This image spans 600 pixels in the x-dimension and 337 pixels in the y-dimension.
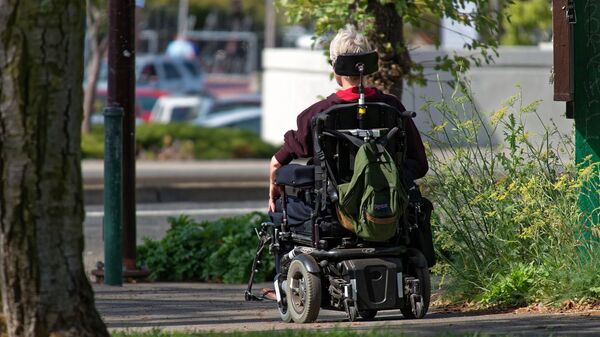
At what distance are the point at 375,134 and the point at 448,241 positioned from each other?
1.28 meters

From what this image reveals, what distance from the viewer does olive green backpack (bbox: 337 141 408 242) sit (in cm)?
625

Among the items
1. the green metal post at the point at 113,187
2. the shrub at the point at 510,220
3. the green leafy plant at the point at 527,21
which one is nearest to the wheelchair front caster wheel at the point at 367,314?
the shrub at the point at 510,220

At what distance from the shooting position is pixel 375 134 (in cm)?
644

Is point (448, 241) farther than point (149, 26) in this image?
No

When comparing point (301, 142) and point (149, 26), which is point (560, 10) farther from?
point (149, 26)

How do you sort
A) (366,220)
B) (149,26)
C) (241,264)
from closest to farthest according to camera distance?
(366,220) < (241,264) < (149,26)

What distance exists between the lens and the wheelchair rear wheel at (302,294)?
6488 millimetres

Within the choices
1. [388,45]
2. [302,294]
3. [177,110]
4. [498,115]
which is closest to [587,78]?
[498,115]

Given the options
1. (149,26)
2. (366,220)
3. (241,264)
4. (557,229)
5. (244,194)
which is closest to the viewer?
(366,220)

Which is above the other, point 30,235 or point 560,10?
point 560,10

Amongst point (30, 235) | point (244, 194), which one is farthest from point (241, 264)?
point (244, 194)

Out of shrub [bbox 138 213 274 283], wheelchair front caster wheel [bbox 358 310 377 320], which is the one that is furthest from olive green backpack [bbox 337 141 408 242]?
shrub [bbox 138 213 274 283]

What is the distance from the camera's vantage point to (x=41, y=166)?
473 centimetres

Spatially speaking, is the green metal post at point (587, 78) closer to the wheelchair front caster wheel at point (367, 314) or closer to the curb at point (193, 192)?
the wheelchair front caster wheel at point (367, 314)
